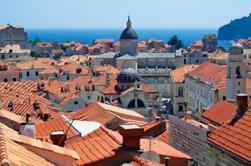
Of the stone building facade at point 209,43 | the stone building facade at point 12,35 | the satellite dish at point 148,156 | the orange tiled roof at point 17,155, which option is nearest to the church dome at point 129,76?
the satellite dish at point 148,156

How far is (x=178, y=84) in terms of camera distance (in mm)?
70812

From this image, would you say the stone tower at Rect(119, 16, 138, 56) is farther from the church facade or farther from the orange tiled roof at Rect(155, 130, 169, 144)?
the orange tiled roof at Rect(155, 130, 169, 144)

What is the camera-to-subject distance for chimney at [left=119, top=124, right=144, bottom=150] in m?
12.5

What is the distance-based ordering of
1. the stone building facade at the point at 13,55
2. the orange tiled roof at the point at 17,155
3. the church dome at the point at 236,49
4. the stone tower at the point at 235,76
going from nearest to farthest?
1. the orange tiled roof at the point at 17,155
2. the stone tower at the point at 235,76
3. the church dome at the point at 236,49
4. the stone building facade at the point at 13,55

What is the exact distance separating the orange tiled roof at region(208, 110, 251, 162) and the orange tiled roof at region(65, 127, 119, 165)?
8.99 ft

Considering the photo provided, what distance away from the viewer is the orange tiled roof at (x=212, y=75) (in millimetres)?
56656

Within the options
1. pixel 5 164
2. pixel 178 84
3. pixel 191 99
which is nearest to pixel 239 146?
pixel 5 164

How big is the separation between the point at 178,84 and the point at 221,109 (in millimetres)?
39879

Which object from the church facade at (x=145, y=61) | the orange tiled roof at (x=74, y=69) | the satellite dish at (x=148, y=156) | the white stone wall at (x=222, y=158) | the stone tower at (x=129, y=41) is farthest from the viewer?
the stone tower at (x=129, y=41)

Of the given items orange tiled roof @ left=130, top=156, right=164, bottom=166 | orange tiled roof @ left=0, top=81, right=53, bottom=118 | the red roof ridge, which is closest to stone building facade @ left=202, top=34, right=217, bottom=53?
orange tiled roof @ left=0, top=81, right=53, bottom=118

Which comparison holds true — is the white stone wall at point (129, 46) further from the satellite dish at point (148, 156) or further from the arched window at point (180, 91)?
the satellite dish at point (148, 156)

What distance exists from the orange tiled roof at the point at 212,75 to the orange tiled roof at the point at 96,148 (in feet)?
139

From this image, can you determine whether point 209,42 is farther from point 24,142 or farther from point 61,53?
point 24,142

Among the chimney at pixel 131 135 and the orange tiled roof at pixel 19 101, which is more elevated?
the chimney at pixel 131 135
